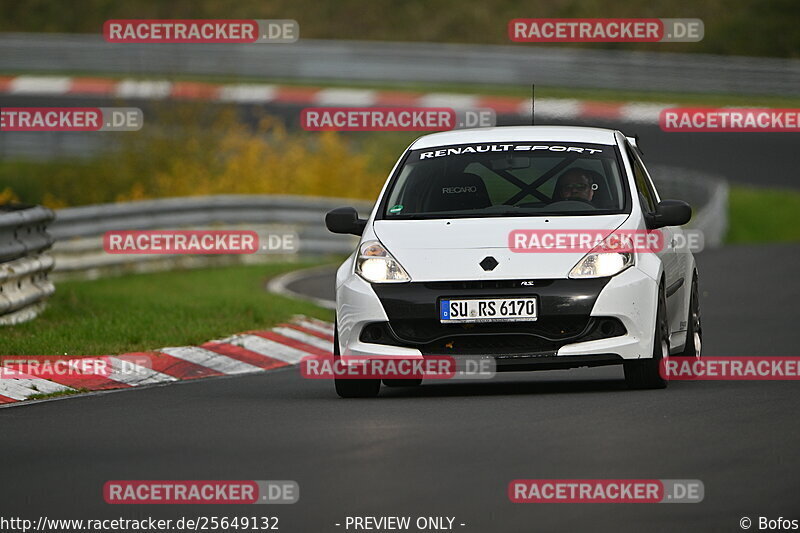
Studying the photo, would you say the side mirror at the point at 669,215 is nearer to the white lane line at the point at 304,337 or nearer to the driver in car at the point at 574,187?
the driver in car at the point at 574,187

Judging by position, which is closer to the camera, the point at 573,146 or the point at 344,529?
the point at 344,529

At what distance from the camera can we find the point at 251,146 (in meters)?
32.0

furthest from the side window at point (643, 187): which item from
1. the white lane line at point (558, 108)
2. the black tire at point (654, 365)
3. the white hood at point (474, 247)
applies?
the white lane line at point (558, 108)

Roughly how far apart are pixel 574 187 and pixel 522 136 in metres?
0.69

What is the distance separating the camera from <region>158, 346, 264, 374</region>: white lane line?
13875 millimetres

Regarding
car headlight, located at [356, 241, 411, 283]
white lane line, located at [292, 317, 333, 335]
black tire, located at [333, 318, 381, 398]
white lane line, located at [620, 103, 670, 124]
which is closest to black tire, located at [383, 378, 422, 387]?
black tire, located at [333, 318, 381, 398]

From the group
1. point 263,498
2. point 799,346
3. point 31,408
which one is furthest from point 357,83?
point 263,498

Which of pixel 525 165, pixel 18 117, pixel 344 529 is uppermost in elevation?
pixel 18 117

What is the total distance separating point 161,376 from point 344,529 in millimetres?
6649

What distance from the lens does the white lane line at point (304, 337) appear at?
52.2ft

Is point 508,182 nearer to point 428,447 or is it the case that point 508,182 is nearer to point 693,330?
point 693,330

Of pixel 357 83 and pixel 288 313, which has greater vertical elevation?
pixel 357 83

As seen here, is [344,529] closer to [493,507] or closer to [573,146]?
[493,507]

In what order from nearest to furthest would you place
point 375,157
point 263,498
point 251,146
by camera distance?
point 263,498, point 251,146, point 375,157
